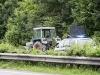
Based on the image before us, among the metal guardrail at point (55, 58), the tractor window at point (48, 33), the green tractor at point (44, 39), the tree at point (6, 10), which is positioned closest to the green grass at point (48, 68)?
the metal guardrail at point (55, 58)

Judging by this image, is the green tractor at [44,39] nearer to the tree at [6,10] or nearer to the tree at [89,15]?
the tree at [89,15]

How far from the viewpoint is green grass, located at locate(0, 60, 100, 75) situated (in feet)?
45.3

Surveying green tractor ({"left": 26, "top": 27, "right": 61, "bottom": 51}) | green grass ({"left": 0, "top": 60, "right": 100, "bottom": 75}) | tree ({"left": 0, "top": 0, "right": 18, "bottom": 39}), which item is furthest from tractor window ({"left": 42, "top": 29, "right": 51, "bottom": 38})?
tree ({"left": 0, "top": 0, "right": 18, "bottom": 39})

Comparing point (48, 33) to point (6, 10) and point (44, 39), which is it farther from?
point (6, 10)

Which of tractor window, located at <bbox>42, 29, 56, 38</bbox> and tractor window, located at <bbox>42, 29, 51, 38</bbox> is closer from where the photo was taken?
tractor window, located at <bbox>42, 29, 51, 38</bbox>

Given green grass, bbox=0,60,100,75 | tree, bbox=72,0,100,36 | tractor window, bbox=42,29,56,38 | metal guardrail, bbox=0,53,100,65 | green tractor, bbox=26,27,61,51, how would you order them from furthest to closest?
tree, bbox=72,0,100,36 → tractor window, bbox=42,29,56,38 → green tractor, bbox=26,27,61,51 → green grass, bbox=0,60,100,75 → metal guardrail, bbox=0,53,100,65

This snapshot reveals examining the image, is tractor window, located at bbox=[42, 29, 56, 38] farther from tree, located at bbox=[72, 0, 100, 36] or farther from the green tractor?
tree, located at bbox=[72, 0, 100, 36]

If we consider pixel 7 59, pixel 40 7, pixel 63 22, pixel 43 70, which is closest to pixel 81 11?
pixel 63 22

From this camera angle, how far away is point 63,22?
153ft

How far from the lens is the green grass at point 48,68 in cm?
1381

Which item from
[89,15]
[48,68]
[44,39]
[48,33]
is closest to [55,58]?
[48,68]

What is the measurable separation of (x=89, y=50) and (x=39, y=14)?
121 ft

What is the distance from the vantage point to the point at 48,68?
1519 centimetres

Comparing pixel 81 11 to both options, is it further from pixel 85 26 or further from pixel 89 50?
pixel 89 50
